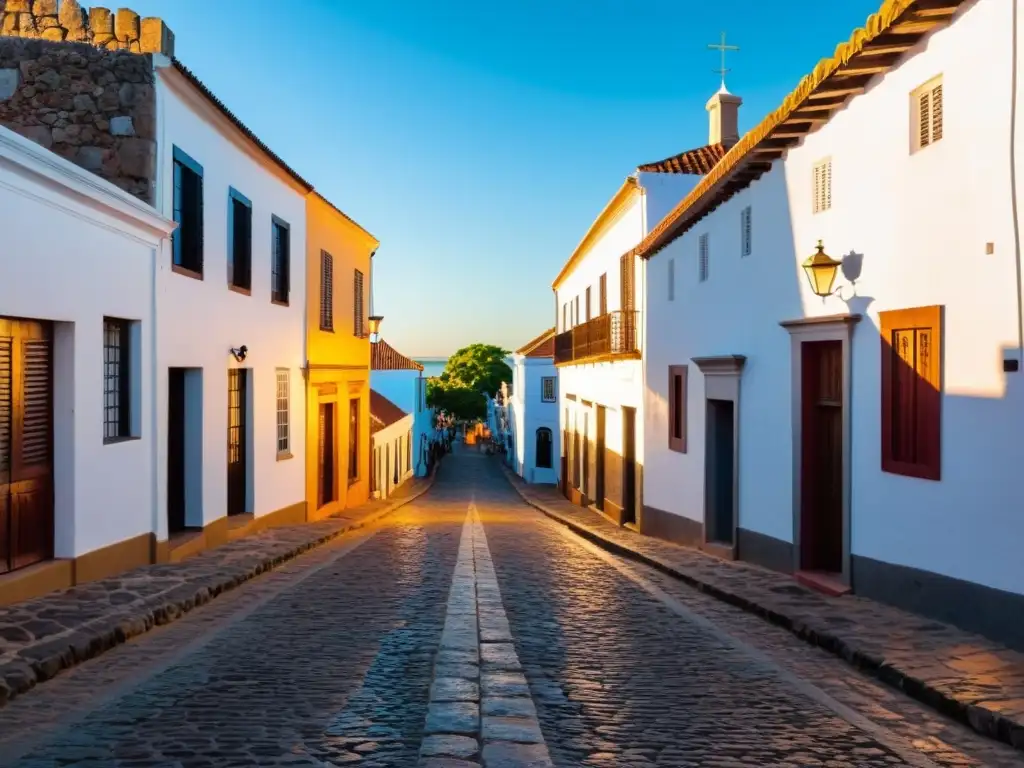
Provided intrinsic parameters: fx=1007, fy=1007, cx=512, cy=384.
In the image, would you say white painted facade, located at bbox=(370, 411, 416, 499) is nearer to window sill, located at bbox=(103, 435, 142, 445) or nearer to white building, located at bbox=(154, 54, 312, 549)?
white building, located at bbox=(154, 54, 312, 549)

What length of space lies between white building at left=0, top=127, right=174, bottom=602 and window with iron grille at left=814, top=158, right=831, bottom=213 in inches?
268

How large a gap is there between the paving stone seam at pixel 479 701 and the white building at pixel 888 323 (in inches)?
136

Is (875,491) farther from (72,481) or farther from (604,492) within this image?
(604,492)

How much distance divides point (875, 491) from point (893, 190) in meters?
2.62

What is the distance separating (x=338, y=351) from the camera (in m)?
21.3

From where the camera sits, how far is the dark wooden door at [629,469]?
20.6 metres

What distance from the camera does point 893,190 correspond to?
8.50 metres

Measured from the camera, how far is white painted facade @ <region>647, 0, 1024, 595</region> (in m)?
6.98

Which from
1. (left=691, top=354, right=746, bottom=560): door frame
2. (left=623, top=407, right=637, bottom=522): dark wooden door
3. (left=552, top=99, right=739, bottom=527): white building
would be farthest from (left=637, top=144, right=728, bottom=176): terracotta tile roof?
(left=691, top=354, right=746, bottom=560): door frame

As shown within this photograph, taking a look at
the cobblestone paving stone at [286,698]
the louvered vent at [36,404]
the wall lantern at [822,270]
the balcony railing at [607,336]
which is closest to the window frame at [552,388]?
the balcony railing at [607,336]

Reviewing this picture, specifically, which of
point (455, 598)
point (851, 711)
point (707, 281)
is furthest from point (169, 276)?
point (851, 711)

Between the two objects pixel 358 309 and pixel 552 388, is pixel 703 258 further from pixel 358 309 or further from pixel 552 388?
pixel 552 388

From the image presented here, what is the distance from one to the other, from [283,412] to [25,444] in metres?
8.46

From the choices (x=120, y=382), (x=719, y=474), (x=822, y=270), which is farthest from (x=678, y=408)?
(x=120, y=382)
